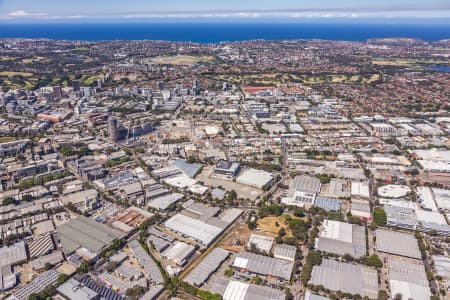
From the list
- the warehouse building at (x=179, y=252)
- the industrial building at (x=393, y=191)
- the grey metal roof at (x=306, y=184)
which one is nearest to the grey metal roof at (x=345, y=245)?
the grey metal roof at (x=306, y=184)

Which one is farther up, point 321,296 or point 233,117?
point 233,117

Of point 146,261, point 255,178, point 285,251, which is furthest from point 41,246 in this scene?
point 255,178

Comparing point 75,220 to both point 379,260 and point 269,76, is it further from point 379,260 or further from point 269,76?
point 269,76

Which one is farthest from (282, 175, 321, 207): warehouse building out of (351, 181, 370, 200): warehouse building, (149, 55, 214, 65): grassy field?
(149, 55, 214, 65): grassy field

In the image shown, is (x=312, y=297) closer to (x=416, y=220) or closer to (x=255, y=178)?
(x=416, y=220)

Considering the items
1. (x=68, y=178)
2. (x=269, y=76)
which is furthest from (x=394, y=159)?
(x=269, y=76)
